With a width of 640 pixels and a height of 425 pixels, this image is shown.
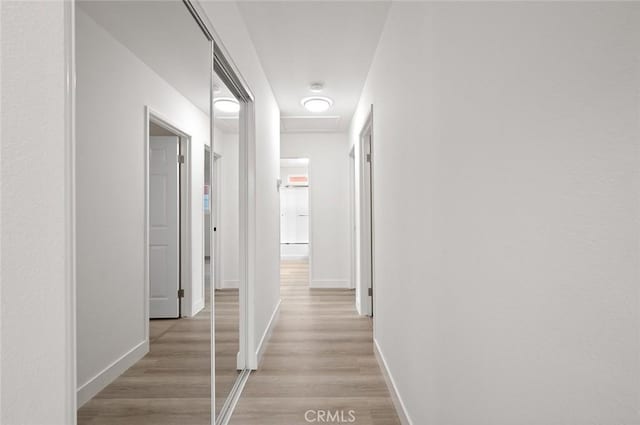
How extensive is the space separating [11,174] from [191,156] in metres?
1.08

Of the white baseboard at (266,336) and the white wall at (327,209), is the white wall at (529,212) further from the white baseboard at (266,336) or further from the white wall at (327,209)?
the white wall at (327,209)

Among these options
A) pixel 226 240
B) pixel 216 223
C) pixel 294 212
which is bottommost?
pixel 226 240

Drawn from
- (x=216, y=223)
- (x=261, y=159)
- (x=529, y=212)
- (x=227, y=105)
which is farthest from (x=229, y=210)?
(x=529, y=212)

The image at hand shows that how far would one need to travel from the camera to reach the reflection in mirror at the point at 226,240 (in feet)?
7.23

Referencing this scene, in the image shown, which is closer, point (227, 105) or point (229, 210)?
point (227, 105)

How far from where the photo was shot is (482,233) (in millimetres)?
1107

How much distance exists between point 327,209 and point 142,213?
4.96 metres

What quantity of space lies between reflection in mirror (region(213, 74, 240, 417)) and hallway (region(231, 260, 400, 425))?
0.86 feet

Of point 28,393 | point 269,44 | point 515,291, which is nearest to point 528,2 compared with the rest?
point 515,291

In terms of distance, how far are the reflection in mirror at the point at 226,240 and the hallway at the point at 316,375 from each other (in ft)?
0.86

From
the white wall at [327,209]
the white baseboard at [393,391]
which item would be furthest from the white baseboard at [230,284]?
the white wall at [327,209]

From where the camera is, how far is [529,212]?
0.87 meters

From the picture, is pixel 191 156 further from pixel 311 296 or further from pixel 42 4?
pixel 311 296

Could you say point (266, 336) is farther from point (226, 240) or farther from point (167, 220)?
point (167, 220)
